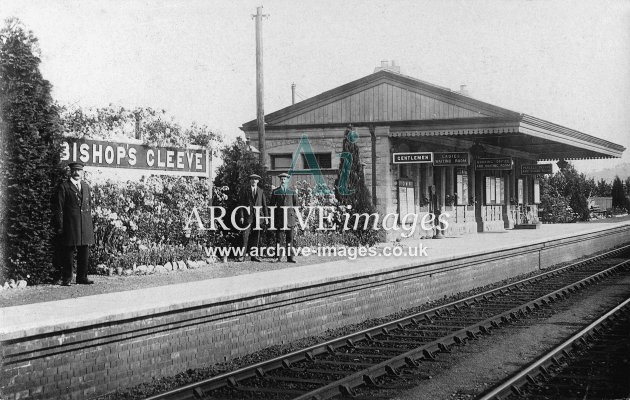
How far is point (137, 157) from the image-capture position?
1120 cm

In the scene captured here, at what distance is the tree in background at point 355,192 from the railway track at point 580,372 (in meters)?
7.62

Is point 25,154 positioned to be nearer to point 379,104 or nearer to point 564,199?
point 379,104

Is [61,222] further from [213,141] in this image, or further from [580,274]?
[580,274]

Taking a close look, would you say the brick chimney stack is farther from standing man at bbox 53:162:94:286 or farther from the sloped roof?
standing man at bbox 53:162:94:286

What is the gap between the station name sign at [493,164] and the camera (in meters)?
24.5

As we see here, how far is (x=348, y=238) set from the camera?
1642 centimetres

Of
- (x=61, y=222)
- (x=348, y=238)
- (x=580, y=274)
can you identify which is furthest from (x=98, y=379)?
(x=580, y=274)

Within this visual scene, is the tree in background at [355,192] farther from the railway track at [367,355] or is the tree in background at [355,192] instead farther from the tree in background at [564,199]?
the tree in background at [564,199]

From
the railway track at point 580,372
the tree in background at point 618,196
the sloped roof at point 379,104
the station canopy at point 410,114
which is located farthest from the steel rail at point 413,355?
the tree in background at point 618,196

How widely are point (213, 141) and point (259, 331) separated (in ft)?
17.5

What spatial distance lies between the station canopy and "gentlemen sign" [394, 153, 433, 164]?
1433mm

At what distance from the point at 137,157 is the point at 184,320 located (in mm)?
4637

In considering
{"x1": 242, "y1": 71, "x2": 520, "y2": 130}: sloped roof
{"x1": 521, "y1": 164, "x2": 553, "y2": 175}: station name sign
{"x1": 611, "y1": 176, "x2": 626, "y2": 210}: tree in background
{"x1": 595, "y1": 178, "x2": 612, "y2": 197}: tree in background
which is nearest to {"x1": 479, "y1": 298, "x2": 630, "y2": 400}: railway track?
{"x1": 242, "y1": 71, "x2": 520, "y2": 130}: sloped roof

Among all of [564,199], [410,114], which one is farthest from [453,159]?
[564,199]
